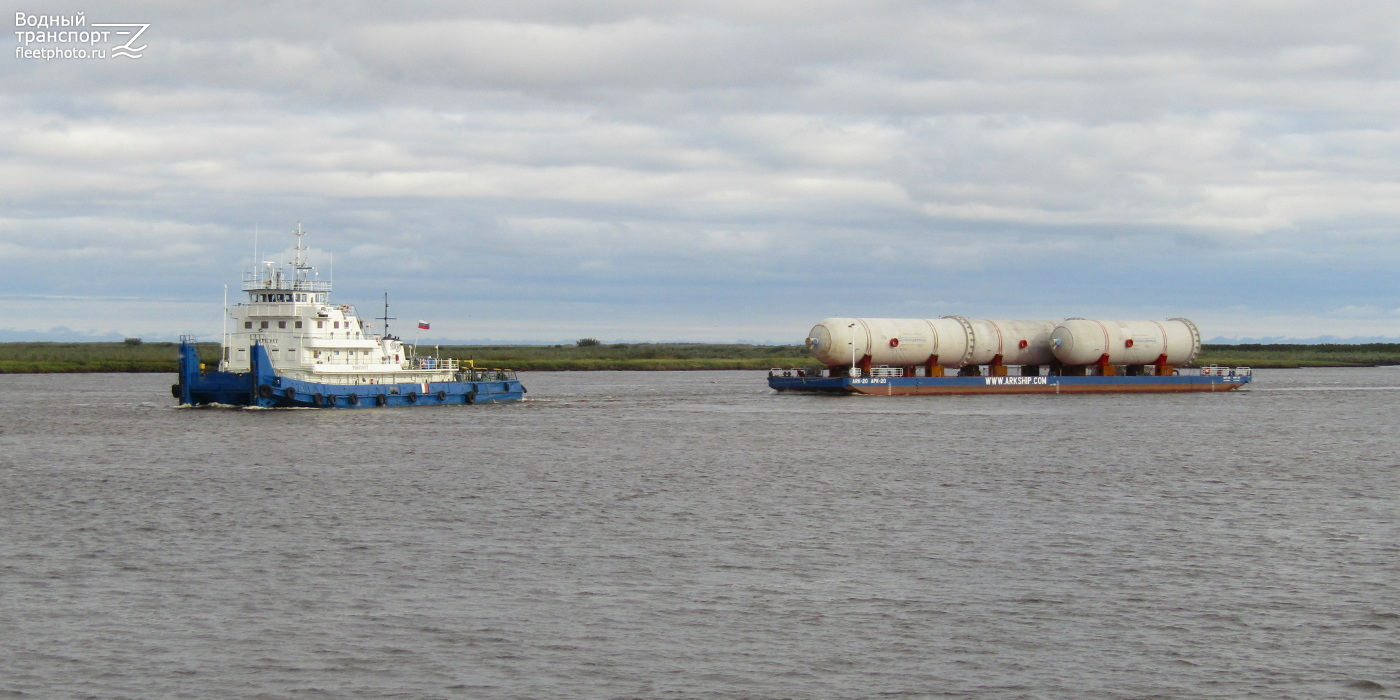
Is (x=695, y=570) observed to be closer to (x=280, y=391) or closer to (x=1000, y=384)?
(x=280, y=391)

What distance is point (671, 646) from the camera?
19234 millimetres

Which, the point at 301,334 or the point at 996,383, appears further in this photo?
the point at 996,383

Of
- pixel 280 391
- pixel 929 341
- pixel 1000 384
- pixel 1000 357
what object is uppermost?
pixel 929 341

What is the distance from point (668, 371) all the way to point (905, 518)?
163 metres

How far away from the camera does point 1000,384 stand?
299 ft

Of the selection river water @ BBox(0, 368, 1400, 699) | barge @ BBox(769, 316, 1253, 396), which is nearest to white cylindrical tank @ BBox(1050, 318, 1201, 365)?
barge @ BBox(769, 316, 1253, 396)

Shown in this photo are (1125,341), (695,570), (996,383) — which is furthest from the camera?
(1125,341)

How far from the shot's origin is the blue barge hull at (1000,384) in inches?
3366

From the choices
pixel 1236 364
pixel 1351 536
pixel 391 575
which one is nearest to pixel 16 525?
pixel 391 575

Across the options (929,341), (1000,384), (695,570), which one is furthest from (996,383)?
(695,570)

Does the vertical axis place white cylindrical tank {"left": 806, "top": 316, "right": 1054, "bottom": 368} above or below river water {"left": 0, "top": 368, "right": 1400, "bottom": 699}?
above

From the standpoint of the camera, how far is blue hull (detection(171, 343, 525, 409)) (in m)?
63.7

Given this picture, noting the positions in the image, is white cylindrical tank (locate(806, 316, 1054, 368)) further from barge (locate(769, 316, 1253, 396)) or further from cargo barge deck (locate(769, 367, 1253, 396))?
cargo barge deck (locate(769, 367, 1253, 396))

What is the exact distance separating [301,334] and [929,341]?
132 feet
